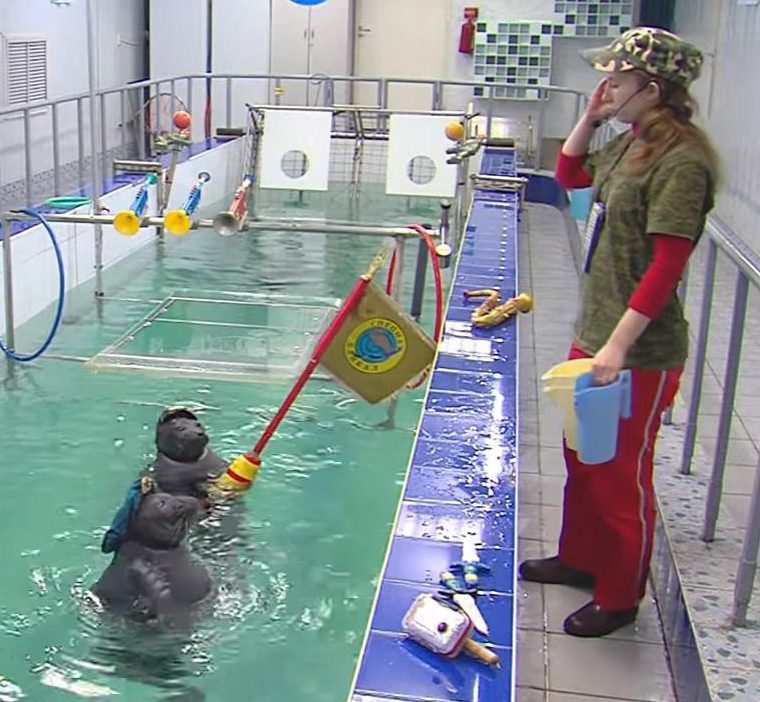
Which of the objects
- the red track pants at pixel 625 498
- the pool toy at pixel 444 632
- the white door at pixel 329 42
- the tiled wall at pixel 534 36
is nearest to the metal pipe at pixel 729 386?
the red track pants at pixel 625 498

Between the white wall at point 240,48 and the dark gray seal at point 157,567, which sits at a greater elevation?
the white wall at point 240,48

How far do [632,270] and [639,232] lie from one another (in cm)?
8

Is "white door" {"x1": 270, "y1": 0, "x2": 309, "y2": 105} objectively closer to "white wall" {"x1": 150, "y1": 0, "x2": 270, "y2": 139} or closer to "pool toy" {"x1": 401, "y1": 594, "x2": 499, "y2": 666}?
"white wall" {"x1": 150, "y1": 0, "x2": 270, "y2": 139}

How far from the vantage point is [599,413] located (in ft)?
7.01

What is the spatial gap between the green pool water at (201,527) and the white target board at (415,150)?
332cm

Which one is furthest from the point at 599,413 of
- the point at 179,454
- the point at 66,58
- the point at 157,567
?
the point at 66,58

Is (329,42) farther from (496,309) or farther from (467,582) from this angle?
(467,582)

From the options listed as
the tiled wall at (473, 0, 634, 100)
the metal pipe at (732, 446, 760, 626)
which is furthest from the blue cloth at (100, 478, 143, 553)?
the tiled wall at (473, 0, 634, 100)

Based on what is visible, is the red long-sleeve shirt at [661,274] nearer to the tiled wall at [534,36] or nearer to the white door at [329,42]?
the tiled wall at [534,36]

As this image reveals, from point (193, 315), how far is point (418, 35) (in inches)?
294

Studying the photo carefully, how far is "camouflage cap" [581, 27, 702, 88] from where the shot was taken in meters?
2.12

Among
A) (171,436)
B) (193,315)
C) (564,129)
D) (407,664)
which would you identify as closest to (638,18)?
(564,129)

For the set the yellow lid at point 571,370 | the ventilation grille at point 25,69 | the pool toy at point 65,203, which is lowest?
the pool toy at point 65,203

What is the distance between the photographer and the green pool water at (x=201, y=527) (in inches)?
99.9
